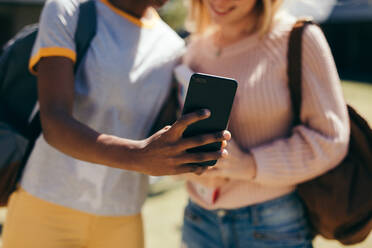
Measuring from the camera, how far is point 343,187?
176cm

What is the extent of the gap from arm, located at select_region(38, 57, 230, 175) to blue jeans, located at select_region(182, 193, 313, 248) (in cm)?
73

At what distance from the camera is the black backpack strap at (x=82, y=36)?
1.66 m

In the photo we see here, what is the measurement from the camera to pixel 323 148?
1.75 metres

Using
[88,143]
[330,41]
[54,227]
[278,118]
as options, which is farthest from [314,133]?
[330,41]

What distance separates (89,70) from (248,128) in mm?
787

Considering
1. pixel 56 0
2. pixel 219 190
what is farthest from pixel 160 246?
pixel 56 0

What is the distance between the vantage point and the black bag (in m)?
1.82

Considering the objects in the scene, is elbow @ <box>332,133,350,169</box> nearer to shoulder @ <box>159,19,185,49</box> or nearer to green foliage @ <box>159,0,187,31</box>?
shoulder @ <box>159,19,185,49</box>

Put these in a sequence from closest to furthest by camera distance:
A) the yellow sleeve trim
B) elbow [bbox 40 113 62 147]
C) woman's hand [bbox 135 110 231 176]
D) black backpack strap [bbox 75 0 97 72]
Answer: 1. woman's hand [bbox 135 110 231 176]
2. elbow [bbox 40 113 62 147]
3. the yellow sleeve trim
4. black backpack strap [bbox 75 0 97 72]

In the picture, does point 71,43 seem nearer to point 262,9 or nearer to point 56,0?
point 56,0

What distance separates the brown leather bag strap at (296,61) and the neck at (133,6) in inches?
28.3

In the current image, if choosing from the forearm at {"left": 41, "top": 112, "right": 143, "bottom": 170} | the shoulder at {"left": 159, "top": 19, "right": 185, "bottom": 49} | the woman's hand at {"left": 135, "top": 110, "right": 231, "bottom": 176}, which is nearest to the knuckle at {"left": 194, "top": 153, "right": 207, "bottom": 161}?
the woman's hand at {"left": 135, "top": 110, "right": 231, "bottom": 176}

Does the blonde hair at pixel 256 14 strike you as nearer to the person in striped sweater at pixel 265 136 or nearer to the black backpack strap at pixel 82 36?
the person in striped sweater at pixel 265 136

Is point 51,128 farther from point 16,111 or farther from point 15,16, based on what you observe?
point 15,16
